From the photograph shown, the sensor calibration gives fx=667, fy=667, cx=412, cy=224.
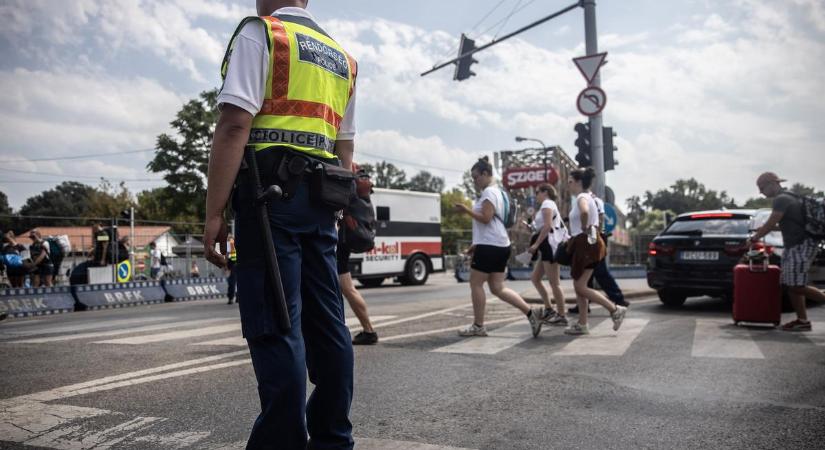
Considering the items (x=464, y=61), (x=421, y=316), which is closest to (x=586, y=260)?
(x=421, y=316)

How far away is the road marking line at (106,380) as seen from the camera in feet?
12.8

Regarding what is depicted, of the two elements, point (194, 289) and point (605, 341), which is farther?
point (194, 289)

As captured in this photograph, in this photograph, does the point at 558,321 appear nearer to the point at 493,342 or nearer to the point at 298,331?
the point at 493,342

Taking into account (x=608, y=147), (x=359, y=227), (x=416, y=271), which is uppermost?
(x=608, y=147)

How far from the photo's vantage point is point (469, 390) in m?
4.12

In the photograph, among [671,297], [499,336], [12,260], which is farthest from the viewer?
[12,260]

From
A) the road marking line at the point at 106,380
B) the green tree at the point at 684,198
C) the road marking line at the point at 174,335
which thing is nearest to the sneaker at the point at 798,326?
the road marking line at the point at 106,380

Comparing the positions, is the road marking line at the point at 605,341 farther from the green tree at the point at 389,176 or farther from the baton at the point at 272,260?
the green tree at the point at 389,176

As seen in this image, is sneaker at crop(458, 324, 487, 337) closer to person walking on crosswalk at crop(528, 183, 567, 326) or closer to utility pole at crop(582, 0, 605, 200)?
person walking on crosswalk at crop(528, 183, 567, 326)

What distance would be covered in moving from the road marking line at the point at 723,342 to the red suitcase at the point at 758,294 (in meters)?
0.23

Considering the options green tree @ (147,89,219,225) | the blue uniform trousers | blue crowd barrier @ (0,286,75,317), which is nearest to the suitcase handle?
the blue uniform trousers

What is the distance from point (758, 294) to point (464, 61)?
10.4 metres

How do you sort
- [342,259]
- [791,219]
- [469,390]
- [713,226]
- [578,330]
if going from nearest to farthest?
1. [469,390]
2. [342,259]
3. [578,330]
4. [791,219]
5. [713,226]

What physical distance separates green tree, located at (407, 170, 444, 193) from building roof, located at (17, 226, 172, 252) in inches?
4093
